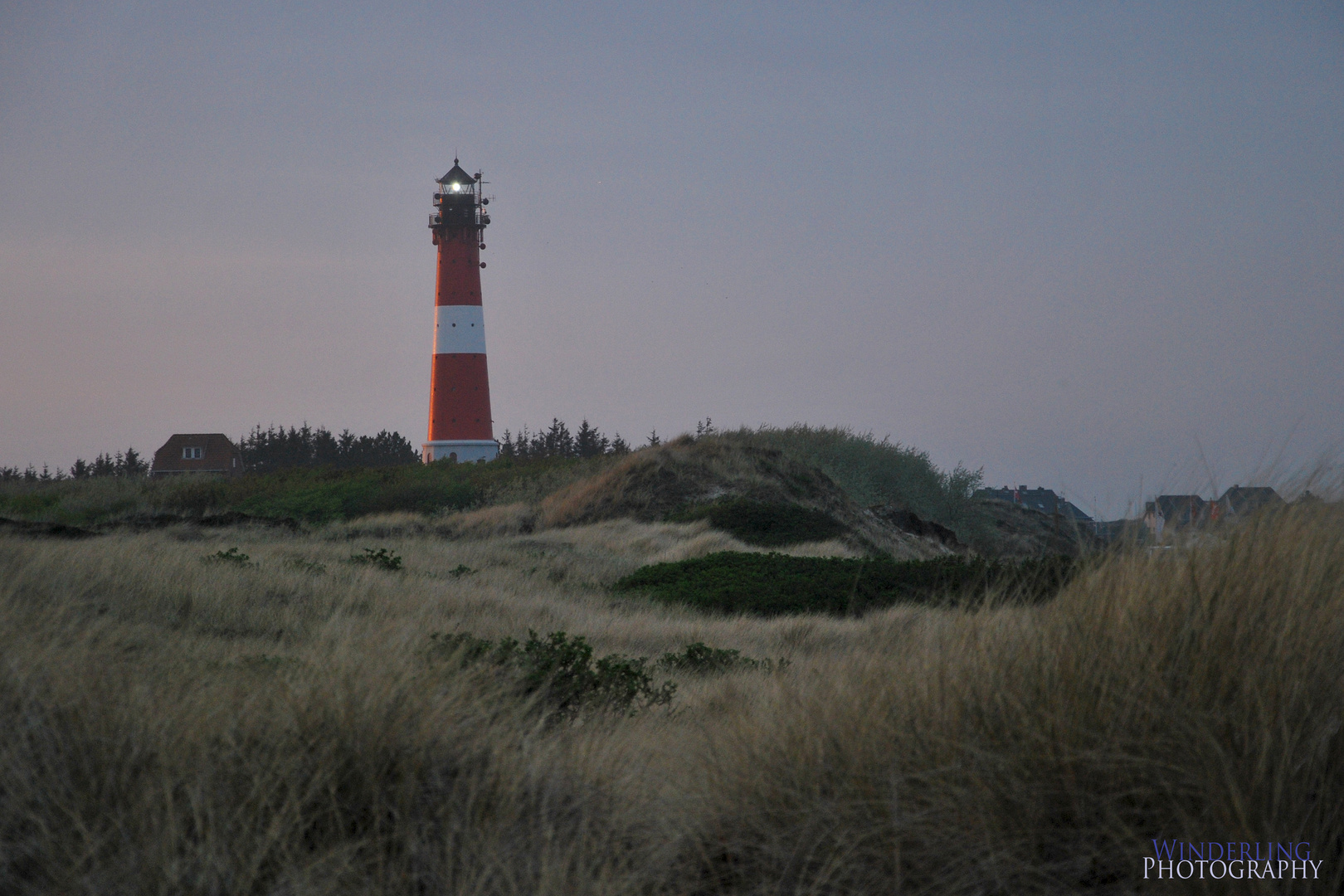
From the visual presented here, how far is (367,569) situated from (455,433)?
24.2m

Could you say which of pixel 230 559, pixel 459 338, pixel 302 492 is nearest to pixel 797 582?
pixel 230 559

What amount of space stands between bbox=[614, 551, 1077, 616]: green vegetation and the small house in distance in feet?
118

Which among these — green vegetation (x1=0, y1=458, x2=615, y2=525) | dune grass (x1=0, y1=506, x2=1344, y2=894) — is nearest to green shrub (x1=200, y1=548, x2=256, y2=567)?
dune grass (x1=0, y1=506, x2=1344, y2=894)

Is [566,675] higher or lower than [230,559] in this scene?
lower

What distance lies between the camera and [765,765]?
309 centimetres

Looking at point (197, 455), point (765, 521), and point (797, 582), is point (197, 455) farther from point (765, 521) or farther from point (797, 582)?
point (797, 582)

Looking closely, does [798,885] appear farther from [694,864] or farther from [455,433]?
[455,433]

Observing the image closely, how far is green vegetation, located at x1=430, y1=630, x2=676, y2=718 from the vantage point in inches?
175

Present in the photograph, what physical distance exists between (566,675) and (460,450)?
30202 millimetres

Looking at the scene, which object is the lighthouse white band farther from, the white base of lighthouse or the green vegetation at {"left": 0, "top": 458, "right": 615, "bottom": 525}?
the green vegetation at {"left": 0, "top": 458, "right": 615, "bottom": 525}

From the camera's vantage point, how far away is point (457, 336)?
3312cm

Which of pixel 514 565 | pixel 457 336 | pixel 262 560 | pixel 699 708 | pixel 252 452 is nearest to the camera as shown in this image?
pixel 699 708

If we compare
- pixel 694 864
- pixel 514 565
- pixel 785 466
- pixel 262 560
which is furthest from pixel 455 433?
pixel 694 864

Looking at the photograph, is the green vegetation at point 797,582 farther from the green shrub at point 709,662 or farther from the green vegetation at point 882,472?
the green vegetation at point 882,472
